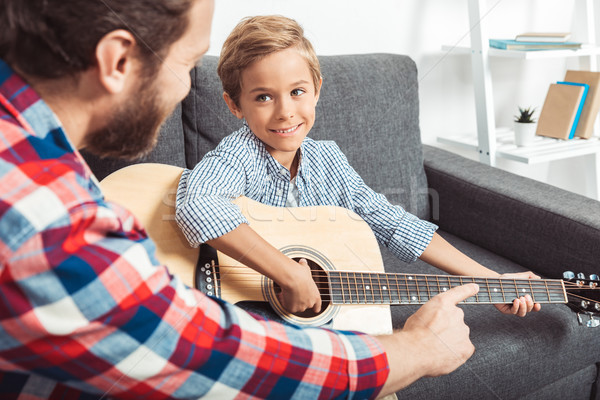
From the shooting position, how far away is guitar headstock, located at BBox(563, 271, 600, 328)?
4.25ft

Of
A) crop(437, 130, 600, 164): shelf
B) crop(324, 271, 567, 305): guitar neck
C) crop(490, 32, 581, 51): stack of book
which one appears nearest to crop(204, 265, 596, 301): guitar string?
crop(324, 271, 567, 305): guitar neck

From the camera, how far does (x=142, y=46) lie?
0.68 metres

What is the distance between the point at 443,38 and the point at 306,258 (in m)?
1.45

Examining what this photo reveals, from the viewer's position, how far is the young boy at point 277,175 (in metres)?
1.08

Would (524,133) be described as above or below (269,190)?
below

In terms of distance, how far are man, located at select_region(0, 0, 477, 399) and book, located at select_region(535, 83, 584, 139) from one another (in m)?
1.70

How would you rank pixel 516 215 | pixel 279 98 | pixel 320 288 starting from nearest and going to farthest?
pixel 320 288 < pixel 279 98 < pixel 516 215

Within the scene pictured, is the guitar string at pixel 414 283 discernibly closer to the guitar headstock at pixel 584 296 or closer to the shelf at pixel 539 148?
the guitar headstock at pixel 584 296

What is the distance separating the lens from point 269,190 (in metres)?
1.37

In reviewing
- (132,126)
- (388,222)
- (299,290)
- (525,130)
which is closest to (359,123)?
(388,222)

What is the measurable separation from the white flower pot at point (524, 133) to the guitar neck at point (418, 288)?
0.95 meters

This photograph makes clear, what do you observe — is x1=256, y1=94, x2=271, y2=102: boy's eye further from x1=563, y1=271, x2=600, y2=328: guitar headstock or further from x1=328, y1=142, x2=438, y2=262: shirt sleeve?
x1=563, y1=271, x2=600, y2=328: guitar headstock

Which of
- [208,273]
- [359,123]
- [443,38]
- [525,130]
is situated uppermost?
[443,38]

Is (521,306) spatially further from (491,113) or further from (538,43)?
(538,43)
